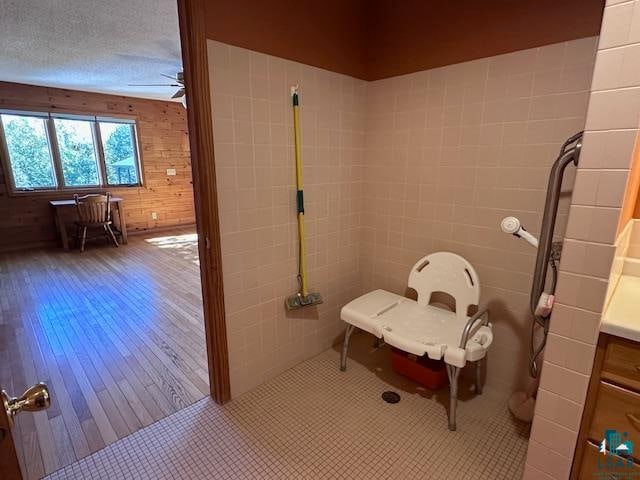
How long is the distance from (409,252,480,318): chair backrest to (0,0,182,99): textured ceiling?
8.32 feet

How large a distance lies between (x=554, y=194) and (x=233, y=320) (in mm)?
1646

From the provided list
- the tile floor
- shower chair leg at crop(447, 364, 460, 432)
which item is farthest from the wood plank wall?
shower chair leg at crop(447, 364, 460, 432)

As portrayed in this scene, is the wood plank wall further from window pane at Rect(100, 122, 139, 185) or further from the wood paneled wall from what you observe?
the wood paneled wall

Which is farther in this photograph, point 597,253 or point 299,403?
point 299,403

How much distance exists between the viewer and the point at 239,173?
5.51 ft

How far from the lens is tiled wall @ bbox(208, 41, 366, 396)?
1.63m

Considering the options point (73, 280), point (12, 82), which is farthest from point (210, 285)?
point (12, 82)

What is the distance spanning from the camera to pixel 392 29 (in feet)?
6.64

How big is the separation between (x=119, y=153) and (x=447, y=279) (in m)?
5.99

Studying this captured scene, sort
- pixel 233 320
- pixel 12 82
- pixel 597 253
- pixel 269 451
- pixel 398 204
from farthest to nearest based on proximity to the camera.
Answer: pixel 12 82 → pixel 398 204 → pixel 233 320 → pixel 269 451 → pixel 597 253

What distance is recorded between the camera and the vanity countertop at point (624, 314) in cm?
89

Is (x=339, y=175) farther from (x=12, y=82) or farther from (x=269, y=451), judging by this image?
(x=12, y=82)

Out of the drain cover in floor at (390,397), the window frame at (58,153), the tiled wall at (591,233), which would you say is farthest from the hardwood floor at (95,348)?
the tiled wall at (591,233)

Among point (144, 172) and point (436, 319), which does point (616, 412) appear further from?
point (144, 172)
